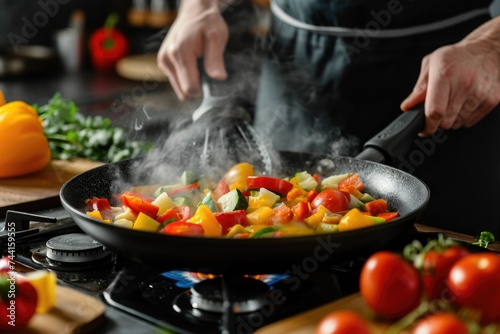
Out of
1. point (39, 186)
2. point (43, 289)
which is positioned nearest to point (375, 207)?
point (43, 289)

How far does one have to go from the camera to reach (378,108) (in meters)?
2.26

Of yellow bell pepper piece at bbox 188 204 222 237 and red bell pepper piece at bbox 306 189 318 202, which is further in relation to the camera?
red bell pepper piece at bbox 306 189 318 202

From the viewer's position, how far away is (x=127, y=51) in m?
5.29

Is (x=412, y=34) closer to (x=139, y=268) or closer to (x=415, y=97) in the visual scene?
(x=415, y=97)

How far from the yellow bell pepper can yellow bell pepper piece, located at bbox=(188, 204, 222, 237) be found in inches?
36.0

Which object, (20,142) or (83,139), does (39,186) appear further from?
(83,139)

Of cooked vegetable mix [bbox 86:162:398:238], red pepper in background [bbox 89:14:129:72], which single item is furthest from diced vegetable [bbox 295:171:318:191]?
red pepper in background [bbox 89:14:129:72]

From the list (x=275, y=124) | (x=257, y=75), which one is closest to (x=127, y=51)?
(x=257, y=75)

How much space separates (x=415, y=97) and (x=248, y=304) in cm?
89

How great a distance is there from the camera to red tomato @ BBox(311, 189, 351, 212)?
1.52 metres

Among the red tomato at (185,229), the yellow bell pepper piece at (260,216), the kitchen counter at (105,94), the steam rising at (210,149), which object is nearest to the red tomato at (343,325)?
the red tomato at (185,229)

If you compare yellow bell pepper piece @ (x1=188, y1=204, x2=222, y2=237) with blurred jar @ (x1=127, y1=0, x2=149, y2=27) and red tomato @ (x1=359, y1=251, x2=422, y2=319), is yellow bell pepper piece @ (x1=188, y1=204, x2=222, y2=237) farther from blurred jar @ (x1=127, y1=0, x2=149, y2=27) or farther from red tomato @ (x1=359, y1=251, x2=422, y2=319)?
blurred jar @ (x1=127, y1=0, x2=149, y2=27)

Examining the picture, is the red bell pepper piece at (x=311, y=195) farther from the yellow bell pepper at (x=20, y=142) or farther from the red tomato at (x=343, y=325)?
the yellow bell pepper at (x=20, y=142)

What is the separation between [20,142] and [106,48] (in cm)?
299
